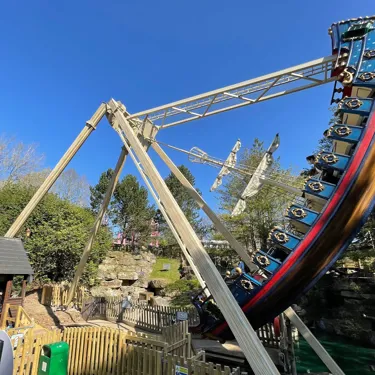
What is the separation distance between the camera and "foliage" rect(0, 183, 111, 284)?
Answer: 17.5 m

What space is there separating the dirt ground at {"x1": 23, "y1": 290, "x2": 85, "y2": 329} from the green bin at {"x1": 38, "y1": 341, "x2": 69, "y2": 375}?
7048 millimetres

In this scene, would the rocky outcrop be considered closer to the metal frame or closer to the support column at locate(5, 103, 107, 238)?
the metal frame

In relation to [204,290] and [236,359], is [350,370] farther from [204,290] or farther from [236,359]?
[204,290]

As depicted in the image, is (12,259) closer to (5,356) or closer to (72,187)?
(5,356)

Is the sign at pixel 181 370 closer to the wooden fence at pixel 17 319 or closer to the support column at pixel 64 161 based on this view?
the wooden fence at pixel 17 319

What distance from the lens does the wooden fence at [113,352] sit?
17.5 feet

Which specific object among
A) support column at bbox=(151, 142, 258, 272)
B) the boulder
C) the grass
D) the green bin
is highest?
support column at bbox=(151, 142, 258, 272)

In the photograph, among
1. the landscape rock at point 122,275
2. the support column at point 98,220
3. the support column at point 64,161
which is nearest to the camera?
the support column at point 64,161

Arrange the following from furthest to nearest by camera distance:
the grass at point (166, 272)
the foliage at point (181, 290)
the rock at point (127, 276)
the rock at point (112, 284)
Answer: the grass at point (166, 272)
the rock at point (127, 276)
the rock at point (112, 284)
the foliage at point (181, 290)

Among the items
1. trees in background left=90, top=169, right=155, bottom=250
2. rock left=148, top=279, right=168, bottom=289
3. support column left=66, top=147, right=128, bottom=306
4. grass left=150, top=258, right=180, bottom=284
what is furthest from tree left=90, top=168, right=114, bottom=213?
support column left=66, top=147, right=128, bottom=306

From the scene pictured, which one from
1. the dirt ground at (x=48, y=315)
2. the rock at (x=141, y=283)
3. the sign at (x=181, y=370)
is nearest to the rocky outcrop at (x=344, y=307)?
the sign at (x=181, y=370)

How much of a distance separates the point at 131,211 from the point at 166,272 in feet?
29.6

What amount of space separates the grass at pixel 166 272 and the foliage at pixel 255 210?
925 cm

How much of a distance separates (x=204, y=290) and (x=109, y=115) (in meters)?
7.98
